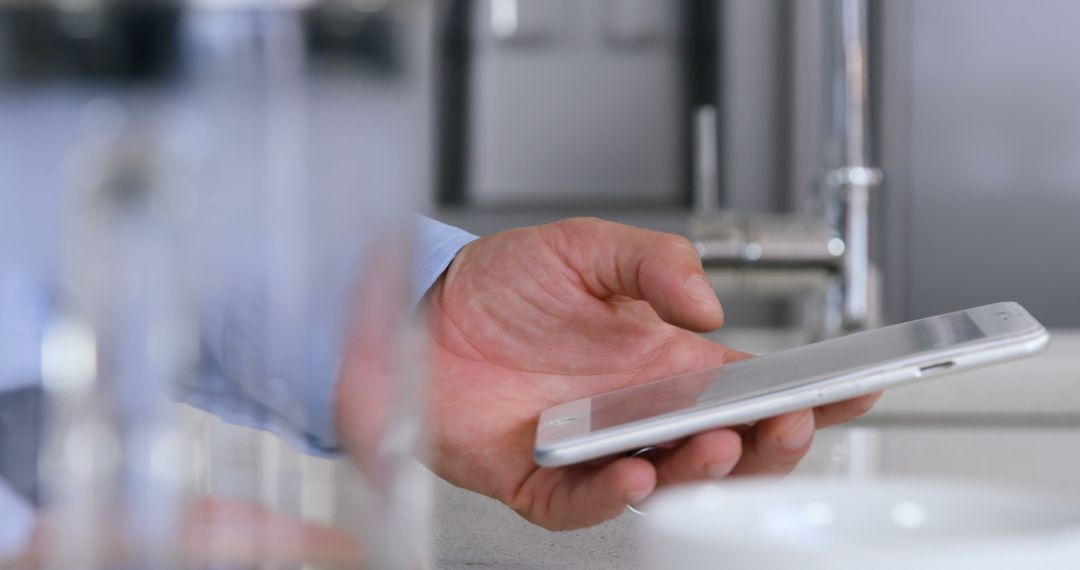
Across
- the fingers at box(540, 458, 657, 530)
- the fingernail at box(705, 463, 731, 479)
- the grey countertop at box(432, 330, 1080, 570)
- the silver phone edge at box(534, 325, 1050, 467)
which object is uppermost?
the silver phone edge at box(534, 325, 1050, 467)

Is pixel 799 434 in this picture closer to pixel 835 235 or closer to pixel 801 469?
Answer: pixel 801 469

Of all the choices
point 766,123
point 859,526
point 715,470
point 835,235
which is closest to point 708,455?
point 715,470

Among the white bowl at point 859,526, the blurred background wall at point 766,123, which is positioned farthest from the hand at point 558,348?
the blurred background wall at point 766,123

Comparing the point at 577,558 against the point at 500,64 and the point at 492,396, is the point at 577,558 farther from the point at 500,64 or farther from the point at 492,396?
the point at 500,64

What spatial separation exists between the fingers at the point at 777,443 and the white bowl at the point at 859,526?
5.5 inches

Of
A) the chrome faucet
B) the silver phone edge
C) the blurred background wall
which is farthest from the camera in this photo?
the blurred background wall

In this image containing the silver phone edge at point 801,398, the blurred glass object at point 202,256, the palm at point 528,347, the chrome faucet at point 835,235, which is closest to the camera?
the blurred glass object at point 202,256

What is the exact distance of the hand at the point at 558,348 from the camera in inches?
12.8

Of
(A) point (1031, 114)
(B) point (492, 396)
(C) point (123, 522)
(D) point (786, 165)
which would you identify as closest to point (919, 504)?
(C) point (123, 522)

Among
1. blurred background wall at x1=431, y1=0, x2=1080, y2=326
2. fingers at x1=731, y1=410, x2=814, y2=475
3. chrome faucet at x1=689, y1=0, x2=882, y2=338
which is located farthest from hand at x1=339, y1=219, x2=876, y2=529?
blurred background wall at x1=431, y1=0, x2=1080, y2=326

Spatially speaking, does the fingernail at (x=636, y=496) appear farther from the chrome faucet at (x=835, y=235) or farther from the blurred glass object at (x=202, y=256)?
the chrome faucet at (x=835, y=235)

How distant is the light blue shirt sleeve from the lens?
0.10m

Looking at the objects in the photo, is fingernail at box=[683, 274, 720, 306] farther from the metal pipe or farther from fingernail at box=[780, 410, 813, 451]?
the metal pipe

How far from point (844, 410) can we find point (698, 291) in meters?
0.05
